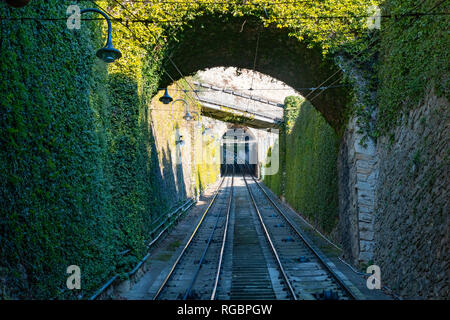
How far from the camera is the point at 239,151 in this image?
202 feet

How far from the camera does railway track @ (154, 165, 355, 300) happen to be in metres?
6.96

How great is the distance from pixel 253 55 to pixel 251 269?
6.96 metres

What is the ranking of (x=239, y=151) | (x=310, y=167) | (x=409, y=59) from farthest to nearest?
(x=239, y=151), (x=310, y=167), (x=409, y=59)

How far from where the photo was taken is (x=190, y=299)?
6.44 meters

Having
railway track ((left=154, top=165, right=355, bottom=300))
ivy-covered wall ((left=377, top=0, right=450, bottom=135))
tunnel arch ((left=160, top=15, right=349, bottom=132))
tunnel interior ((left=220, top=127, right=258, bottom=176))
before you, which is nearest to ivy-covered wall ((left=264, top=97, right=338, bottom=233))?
railway track ((left=154, top=165, right=355, bottom=300))

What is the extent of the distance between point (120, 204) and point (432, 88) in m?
6.93

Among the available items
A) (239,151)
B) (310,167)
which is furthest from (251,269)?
(239,151)

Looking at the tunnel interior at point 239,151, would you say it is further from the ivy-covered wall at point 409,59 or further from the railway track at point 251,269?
the ivy-covered wall at point 409,59

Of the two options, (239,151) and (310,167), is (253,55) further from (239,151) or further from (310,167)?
(239,151)

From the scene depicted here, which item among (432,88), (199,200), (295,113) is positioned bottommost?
(199,200)

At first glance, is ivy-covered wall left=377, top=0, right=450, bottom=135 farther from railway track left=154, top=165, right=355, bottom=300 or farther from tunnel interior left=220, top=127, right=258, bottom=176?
tunnel interior left=220, top=127, right=258, bottom=176

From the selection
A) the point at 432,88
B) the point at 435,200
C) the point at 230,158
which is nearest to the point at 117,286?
the point at 435,200

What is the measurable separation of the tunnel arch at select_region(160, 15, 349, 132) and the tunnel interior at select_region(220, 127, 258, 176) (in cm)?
3603
